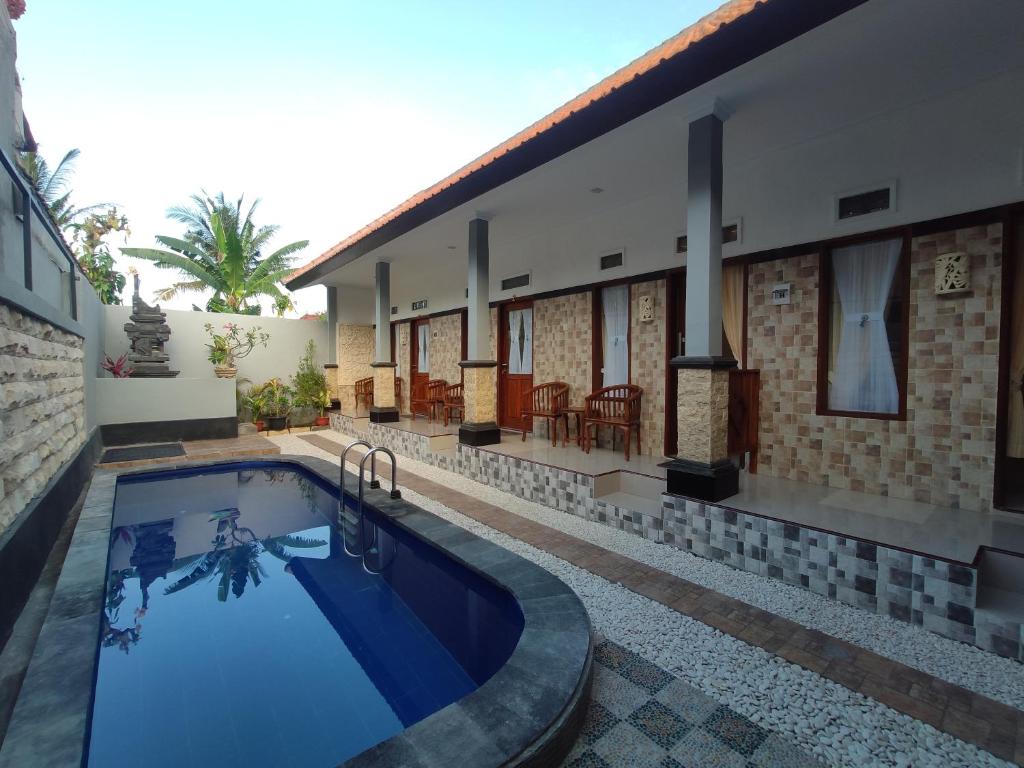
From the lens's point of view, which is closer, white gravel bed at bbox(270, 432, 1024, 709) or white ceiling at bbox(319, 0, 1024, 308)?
white gravel bed at bbox(270, 432, 1024, 709)

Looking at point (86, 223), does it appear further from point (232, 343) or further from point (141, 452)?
point (141, 452)

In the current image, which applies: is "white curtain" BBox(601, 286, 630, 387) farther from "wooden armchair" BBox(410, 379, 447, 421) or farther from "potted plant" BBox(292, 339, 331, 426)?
"potted plant" BBox(292, 339, 331, 426)

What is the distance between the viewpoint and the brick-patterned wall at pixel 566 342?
6.86 metres

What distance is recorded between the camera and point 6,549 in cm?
273

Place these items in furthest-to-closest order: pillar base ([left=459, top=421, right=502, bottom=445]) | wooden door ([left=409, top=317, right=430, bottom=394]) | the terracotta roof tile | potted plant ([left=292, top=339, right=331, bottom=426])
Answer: potted plant ([left=292, top=339, right=331, bottom=426]) → wooden door ([left=409, top=317, right=430, bottom=394]) → pillar base ([left=459, top=421, right=502, bottom=445]) → the terracotta roof tile

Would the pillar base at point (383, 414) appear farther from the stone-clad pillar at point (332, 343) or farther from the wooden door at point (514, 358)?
the stone-clad pillar at point (332, 343)

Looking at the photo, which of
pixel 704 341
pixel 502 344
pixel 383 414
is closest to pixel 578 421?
pixel 502 344

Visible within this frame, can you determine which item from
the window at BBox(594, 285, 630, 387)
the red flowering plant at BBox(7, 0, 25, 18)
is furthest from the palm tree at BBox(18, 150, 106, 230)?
the window at BBox(594, 285, 630, 387)

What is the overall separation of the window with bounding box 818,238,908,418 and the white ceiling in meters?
0.93

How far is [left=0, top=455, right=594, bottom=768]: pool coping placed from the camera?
1.60 meters

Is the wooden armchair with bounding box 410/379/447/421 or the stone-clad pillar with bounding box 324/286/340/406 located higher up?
the stone-clad pillar with bounding box 324/286/340/406

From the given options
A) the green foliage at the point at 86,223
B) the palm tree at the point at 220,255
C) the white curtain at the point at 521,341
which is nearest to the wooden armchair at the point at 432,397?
the white curtain at the point at 521,341

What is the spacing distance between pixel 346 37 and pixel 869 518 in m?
11.5

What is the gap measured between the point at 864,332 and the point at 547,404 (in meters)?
3.94
